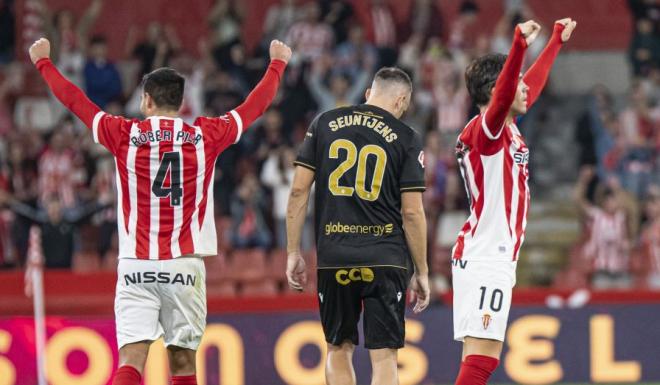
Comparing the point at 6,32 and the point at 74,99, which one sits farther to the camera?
the point at 6,32

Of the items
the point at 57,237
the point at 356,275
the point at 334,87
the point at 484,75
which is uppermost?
the point at 334,87

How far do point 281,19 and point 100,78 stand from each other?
303 cm

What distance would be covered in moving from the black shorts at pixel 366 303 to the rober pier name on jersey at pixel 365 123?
796 mm

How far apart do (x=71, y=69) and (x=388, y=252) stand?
36.6ft

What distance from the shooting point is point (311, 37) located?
18.3 m

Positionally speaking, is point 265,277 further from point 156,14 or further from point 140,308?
point 140,308

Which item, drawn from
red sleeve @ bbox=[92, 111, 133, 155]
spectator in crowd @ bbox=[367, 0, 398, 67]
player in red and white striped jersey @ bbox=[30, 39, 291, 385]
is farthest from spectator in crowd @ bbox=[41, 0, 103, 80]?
player in red and white striped jersey @ bbox=[30, 39, 291, 385]

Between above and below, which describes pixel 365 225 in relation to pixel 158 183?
below

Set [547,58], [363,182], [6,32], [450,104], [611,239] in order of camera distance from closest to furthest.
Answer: [547,58] → [363,182] → [611,239] → [450,104] → [6,32]

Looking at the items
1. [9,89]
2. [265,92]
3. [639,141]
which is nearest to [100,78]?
[9,89]

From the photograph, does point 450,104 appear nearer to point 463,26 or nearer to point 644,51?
point 463,26

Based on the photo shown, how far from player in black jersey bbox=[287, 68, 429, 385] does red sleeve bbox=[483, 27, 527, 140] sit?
0.88 m

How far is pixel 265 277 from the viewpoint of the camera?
626 inches

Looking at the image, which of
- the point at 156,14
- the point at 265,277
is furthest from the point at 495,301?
the point at 156,14
